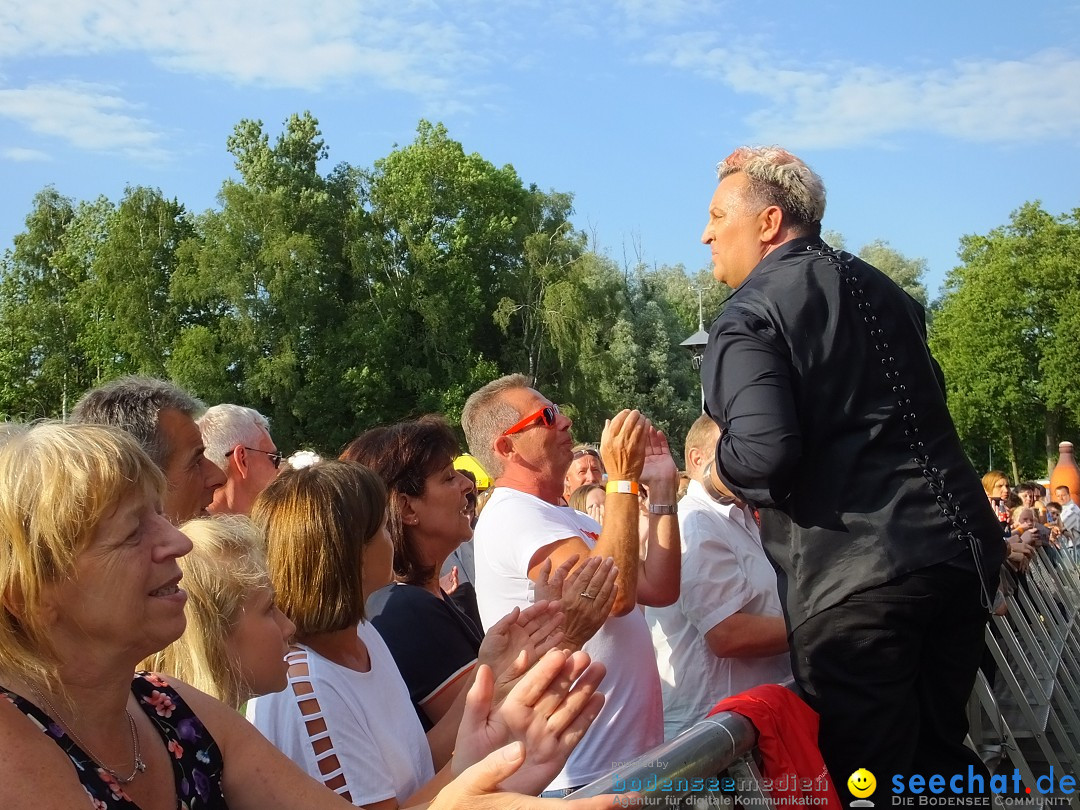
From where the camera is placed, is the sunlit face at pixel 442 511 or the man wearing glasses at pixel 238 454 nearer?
the sunlit face at pixel 442 511

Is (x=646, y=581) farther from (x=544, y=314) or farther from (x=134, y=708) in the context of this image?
(x=544, y=314)

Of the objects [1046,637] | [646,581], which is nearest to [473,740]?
[646,581]

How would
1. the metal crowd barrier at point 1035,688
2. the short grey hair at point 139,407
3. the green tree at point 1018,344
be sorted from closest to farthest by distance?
the short grey hair at point 139,407, the metal crowd barrier at point 1035,688, the green tree at point 1018,344

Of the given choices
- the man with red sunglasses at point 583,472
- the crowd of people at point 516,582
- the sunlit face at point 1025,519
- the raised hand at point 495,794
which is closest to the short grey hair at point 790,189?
the crowd of people at point 516,582

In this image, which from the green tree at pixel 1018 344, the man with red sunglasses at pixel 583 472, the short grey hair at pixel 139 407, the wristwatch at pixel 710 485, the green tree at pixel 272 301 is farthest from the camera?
the green tree at pixel 1018 344

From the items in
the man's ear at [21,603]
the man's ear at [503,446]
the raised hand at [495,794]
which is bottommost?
the raised hand at [495,794]

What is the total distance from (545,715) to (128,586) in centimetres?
82

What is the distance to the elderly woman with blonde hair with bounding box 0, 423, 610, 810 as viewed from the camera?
6.03ft

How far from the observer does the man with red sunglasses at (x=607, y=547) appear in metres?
3.41

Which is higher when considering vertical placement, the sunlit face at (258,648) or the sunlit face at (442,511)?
the sunlit face at (442,511)

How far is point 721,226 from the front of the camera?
350 cm

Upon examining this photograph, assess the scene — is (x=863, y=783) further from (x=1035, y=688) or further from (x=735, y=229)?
(x=1035, y=688)

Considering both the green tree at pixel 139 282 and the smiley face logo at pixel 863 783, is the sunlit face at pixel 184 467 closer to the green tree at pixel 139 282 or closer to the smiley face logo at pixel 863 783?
the smiley face logo at pixel 863 783

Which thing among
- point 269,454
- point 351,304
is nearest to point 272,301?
point 351,304
